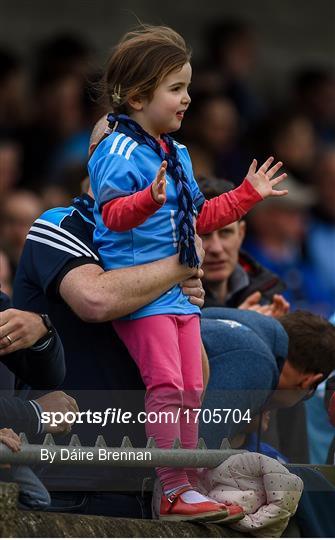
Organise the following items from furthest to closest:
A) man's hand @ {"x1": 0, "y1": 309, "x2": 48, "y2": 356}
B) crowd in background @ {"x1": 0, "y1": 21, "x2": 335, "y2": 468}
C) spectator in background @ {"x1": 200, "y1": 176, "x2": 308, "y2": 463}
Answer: crowd in background @ {"x1": 0, "y1": 21, "x2": 335, "y2": 468}, spectator in background @ {"x1": 200, "y1": 176, "x2": 308, "y2": 463}, man's hand @ {"x1": 0, "y1": 309, "x2": 48, "y2": 356}

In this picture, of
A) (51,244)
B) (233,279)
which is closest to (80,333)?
(51,244)

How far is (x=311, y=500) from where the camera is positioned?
4789mm

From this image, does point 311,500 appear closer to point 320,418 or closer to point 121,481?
point 121,481

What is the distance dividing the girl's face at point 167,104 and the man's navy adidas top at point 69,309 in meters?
0.39

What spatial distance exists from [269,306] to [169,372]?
1.74 meters

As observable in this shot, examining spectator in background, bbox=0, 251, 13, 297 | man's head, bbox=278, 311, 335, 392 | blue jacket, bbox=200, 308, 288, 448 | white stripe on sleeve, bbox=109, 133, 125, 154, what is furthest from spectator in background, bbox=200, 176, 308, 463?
white stripe on sleeve, bbox=109, 133, 125, 154

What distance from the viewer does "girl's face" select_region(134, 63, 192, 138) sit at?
480 cm

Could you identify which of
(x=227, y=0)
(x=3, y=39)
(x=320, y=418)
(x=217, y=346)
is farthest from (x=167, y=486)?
(x=227, y=0)

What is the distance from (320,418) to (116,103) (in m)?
1.83

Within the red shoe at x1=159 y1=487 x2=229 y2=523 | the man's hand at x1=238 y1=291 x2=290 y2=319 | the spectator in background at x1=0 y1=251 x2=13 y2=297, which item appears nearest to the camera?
the red shoe at x1=159 y1=487 x2=229 y2=523

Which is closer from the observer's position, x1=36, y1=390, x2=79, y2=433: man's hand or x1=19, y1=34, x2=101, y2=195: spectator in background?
x1=36, y1=390, x2=79, y2=433: man's hand

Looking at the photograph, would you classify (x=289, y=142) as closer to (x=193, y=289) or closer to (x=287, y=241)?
(x=287, y=241)

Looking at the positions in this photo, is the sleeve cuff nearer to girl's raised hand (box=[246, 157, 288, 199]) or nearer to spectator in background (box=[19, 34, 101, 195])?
girl's raised hand (box=[246, 157, 288, 199])

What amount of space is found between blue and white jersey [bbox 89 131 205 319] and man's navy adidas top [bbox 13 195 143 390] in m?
0.09
